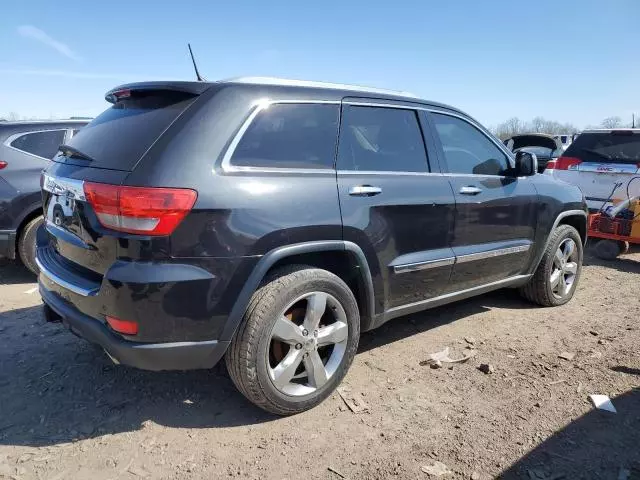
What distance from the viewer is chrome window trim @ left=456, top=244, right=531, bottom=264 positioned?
3.76 m

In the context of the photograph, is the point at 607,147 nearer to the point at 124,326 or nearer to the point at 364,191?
the point at 364,191

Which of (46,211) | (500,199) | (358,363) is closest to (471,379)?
(358,363)

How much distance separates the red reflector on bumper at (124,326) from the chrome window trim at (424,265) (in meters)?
1.62

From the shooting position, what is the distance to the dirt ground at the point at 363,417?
251cm

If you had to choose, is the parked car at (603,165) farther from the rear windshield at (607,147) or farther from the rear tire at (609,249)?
the rear tire at (609,249)

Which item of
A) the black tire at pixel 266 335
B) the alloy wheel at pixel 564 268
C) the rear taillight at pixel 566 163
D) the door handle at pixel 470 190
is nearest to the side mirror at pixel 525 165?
the door handle at pixel 470 190

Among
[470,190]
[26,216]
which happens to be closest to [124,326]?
[470,190]

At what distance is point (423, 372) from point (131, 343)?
1970mm

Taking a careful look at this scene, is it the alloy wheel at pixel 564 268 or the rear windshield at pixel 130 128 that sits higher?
the rear windshield at pixel 130 128

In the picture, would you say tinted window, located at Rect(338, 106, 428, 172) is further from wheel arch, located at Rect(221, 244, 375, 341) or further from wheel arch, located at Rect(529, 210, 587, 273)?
wheel arch, located at Rect(529, 210, 587, 273)

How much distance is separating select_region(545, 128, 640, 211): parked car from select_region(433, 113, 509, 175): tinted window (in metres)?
3.04

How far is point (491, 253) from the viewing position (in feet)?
13.1

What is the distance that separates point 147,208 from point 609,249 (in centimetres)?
645

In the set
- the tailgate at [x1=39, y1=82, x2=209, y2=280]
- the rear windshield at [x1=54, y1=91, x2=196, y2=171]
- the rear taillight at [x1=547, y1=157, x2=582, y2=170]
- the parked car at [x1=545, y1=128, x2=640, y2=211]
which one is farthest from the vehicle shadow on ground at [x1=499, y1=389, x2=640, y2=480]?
the rear taillight at [x1=547, y1=157, x2=582, y2=170]
